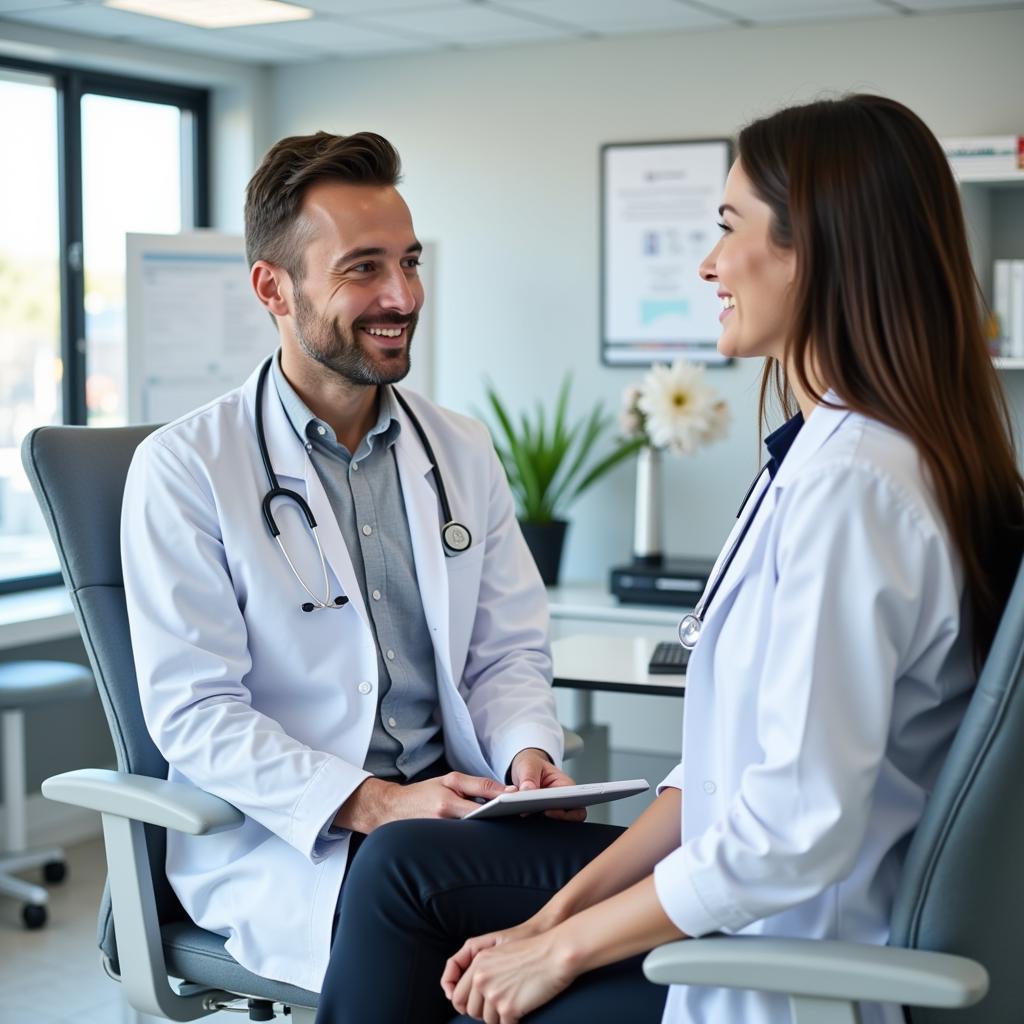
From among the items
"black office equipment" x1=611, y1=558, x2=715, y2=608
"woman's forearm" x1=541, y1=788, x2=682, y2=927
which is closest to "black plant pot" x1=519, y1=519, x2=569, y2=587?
"black office equipment" x1=611, y1=558, x2=715, y2=608

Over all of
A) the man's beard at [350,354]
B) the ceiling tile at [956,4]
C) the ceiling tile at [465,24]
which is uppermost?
the ceiling tile at [465,24]

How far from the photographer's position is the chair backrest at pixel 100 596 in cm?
190

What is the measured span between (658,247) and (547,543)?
40.3 inches

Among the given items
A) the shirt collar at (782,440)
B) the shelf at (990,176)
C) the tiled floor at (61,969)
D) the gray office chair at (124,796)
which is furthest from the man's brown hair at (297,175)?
the shelf at (990,176)

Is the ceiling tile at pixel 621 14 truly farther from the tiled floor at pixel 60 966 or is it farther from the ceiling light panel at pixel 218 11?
the tiled floor at pixel 60 966

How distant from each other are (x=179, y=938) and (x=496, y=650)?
61cm

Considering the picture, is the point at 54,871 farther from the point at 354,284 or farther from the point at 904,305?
the point at 904,305

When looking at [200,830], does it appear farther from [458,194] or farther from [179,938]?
[458,194]

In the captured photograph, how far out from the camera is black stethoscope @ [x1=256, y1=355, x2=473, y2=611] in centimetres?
193

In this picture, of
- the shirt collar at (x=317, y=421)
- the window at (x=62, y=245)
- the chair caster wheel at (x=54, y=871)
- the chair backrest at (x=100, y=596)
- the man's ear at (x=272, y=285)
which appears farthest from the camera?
the window at (x=62, y=245)

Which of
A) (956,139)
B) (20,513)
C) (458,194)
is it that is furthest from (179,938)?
(458,194)

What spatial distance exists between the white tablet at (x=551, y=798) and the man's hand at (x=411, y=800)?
33 mm

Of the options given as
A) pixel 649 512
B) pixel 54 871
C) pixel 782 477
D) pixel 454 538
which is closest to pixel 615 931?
pixel 782 477

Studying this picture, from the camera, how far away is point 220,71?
196 inches
